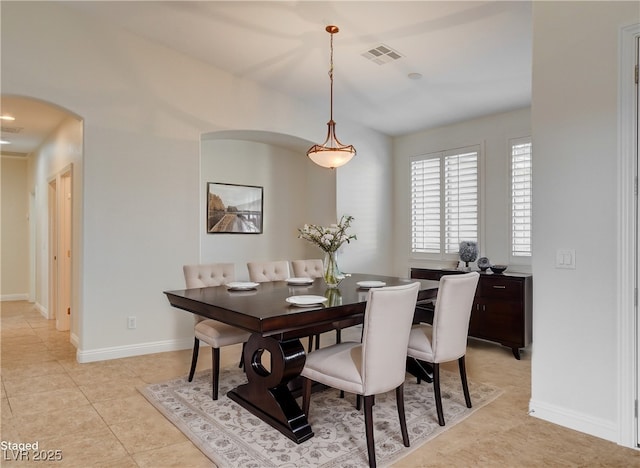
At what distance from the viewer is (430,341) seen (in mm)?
2811

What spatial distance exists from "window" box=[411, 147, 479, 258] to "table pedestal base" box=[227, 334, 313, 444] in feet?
12.2

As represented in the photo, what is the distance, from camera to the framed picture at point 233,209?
17.7ft

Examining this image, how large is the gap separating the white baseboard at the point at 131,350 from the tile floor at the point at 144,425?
0.29 ft

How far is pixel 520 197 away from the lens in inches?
196

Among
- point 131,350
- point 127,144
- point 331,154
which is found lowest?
point 131,350

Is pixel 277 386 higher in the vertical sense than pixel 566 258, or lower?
lower

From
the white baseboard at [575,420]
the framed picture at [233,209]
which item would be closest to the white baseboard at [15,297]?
the framed picture at [233,209]

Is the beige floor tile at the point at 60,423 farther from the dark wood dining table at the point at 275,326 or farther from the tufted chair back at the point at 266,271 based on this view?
the tufted chair back at the point at 266,271

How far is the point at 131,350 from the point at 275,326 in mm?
2687

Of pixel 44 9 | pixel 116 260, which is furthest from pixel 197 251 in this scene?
pixel 44 9

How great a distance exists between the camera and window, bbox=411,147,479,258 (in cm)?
548

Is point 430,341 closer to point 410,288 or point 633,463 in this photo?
point 410,288

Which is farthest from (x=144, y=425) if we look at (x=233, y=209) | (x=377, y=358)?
(x=233, y=209)

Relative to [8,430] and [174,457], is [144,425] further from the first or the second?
[8,430]
